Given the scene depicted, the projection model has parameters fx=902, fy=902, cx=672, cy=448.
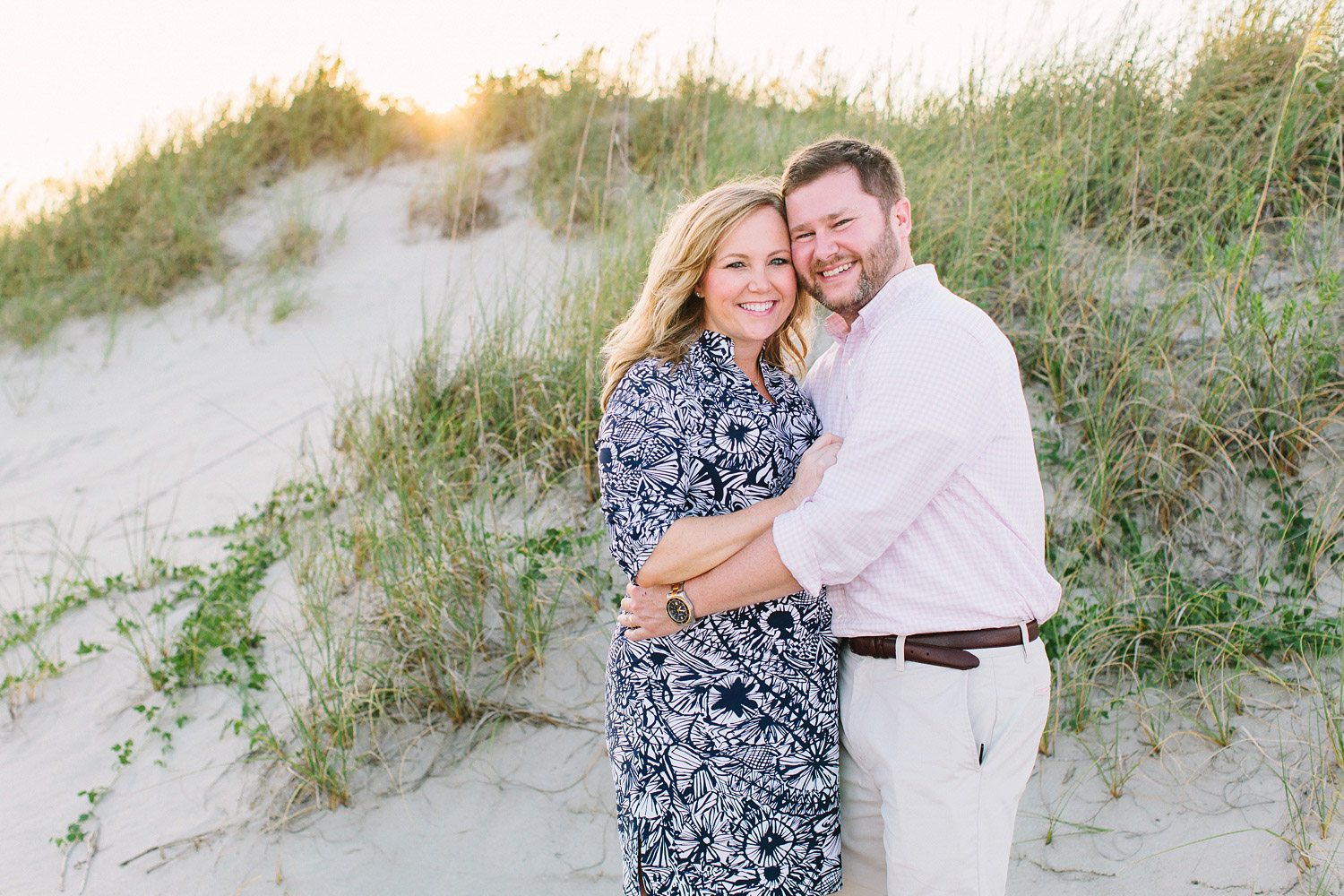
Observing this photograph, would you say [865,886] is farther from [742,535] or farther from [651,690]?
[742,535]

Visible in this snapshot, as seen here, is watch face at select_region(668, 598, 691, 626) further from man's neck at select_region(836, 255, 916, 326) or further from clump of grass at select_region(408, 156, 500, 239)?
clump of grass at select_region(408, 156, 500, 239)

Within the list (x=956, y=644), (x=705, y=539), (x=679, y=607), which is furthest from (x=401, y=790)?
(x=956, y=644)

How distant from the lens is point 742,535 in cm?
208

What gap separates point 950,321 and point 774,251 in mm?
579

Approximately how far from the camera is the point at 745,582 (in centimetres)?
205

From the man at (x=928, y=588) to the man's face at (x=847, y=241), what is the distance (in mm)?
165

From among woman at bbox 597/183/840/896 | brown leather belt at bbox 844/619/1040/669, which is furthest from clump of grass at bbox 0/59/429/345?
brown leather belt at bbox 844/619/1040/669

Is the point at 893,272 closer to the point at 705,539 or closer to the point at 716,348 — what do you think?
the point at 716,348

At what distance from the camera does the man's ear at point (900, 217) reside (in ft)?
8.02

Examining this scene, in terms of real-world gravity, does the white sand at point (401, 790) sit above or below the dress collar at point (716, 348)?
below

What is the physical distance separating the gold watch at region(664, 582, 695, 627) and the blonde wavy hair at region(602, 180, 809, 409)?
574 millimetres

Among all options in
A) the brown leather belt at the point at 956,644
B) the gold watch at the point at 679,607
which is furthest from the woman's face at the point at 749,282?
the brown leather belt at the point at 956,644

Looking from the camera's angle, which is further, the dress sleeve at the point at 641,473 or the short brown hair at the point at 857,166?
the short brown hair at the point at 857,166

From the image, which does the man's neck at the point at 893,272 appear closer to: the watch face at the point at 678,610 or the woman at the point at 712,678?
the woman at the point at 712,678
